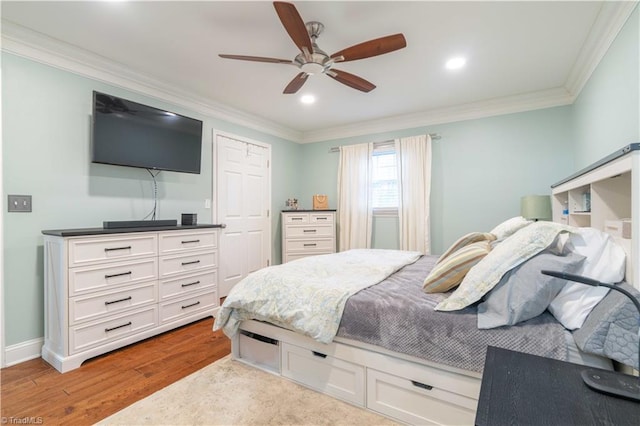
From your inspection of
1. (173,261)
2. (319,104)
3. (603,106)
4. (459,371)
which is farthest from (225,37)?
(603,106)

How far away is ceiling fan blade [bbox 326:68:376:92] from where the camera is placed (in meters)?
→ 2.49

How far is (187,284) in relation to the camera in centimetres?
298

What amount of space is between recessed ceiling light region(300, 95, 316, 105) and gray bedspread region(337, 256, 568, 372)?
8.70ft

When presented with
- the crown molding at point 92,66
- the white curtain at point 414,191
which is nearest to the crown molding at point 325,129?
the crown molding at point 92,66

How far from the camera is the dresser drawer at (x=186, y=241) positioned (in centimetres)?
278

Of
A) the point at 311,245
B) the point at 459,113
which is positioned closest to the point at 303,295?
the point at 311,245

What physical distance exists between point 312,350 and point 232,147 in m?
3.10

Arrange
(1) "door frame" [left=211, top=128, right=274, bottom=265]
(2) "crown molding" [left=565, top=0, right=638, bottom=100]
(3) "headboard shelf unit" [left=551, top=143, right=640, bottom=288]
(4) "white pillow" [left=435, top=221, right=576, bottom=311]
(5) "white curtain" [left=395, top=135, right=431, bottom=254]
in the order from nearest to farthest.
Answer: (3) "headboard shelf unit" [left=551, top=143, right=640, bottom=288]
(4) "white pillow" [left=435, top=221, right=576, bottom=311]
(2) "crown molding" [left=565, top=0, right=638, bottom=100]
(1) "door frame" [left=211, top=128, right=274, bottom=265]
(5) "white curtain" [left=395, top=135, right=431, bottom=254]

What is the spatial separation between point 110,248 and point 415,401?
2.44 metres

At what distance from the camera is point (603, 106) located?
2.49 meters

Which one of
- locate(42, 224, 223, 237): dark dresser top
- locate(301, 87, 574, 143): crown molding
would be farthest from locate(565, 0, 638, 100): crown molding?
locate(42, 224, 223, 237): dark dresser top

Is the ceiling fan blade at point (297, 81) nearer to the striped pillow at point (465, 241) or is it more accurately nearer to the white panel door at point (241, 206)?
the white panel door at point (241, 206)

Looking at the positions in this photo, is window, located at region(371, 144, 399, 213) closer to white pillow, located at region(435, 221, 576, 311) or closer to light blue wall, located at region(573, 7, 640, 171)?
light blue wall, located at region(573, 7, 640, 171)

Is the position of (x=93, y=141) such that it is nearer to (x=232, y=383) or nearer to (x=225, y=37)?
(x=225, y=37)
